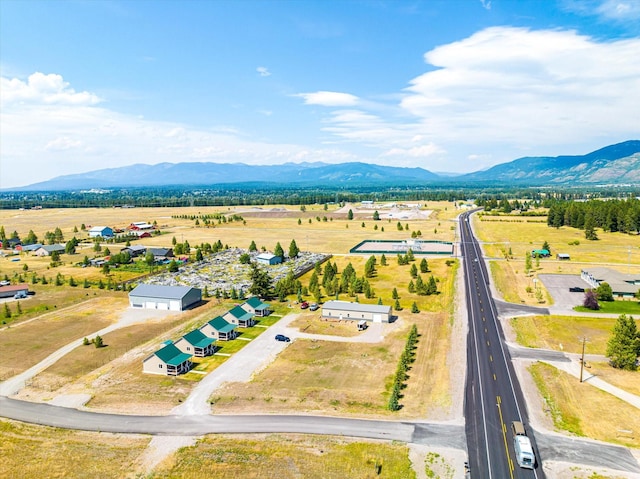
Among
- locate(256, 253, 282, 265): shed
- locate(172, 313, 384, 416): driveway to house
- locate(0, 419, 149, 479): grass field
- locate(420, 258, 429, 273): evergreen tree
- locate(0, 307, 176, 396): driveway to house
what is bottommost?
locate(0, 419, 149, 479): grass field

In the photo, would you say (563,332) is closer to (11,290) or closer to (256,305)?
(256,305)

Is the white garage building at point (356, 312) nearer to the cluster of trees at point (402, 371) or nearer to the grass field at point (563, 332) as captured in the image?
the cluster of trees at point (402, 371)

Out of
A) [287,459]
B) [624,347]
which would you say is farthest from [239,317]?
[624,347]

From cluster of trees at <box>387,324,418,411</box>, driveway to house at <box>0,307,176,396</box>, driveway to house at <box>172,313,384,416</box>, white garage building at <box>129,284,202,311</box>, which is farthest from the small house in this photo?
cluster of trees at <box>387,324,418,411</box>

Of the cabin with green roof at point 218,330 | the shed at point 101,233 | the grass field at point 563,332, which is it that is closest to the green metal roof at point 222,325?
the cabin with green roof at point 218,330

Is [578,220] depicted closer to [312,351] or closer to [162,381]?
[312,351]

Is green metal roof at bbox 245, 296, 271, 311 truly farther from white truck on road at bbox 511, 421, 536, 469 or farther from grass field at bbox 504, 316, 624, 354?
white truck on road at bbox 511, 421, 536, 469
